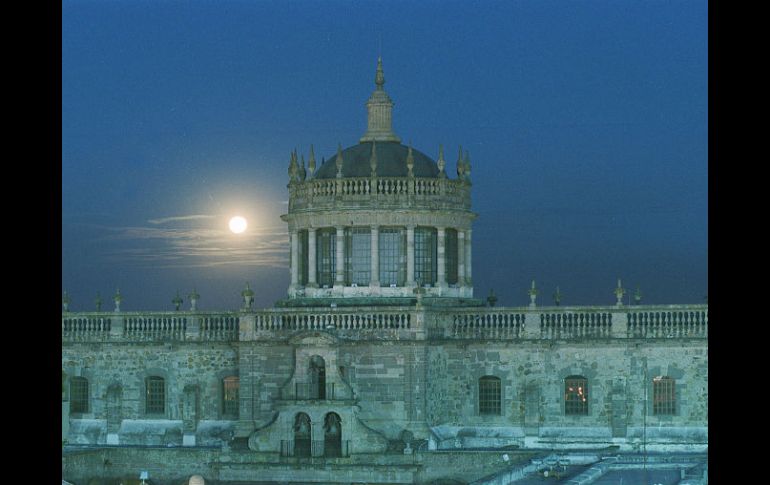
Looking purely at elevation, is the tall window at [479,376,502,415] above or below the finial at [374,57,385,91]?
below

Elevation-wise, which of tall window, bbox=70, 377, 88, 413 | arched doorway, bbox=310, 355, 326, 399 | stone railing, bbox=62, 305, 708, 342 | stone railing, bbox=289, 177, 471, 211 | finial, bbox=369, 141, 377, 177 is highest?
finial, bbox=369, 141, 377, 177

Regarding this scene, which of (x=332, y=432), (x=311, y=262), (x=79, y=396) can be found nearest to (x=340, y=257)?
(x=311, y=262)

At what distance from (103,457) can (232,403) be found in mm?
5202

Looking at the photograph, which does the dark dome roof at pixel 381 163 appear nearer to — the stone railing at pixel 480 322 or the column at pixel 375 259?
the column at pixel 375 259

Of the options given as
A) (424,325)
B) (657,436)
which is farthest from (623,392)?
(424,325)

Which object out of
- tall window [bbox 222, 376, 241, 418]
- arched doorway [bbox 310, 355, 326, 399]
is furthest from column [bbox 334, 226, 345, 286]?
tall window [bbox 222, 376, 241, 418]

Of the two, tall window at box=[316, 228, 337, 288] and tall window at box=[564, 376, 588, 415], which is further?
tall window at box=[316, 228, 337, 288]

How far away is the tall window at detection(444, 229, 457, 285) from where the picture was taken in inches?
2221

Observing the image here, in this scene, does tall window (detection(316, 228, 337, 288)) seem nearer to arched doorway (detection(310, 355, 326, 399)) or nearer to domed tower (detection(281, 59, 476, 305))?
domed tower (detection(281, 59, 476, 305))

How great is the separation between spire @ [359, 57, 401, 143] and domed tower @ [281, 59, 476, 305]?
1.39 feet

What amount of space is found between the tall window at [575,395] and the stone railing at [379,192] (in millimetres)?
8319
